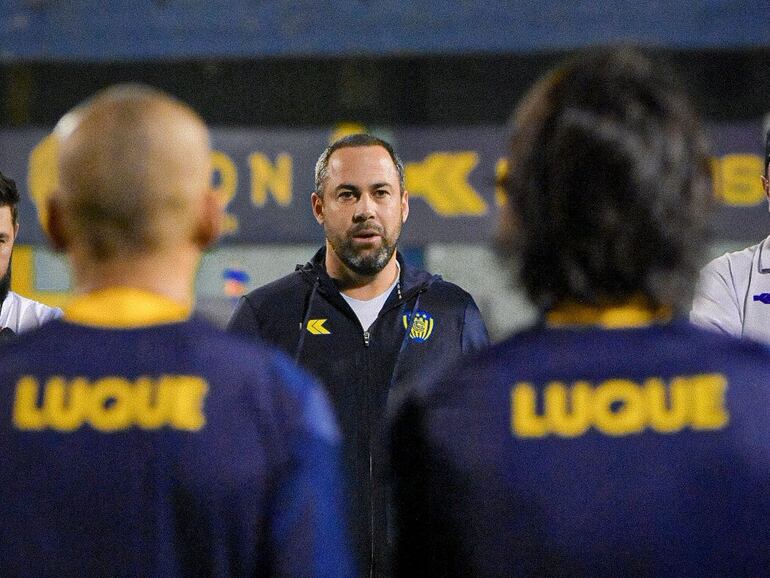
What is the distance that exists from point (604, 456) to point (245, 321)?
241cm

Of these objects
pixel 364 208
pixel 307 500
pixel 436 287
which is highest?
pixel 364 208

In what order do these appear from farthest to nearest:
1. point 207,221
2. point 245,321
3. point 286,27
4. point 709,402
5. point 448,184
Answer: point 286,27
point 448,184
point 245,321
point 207,221
point 709,402

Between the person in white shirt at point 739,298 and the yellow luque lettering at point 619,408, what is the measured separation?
1840mm

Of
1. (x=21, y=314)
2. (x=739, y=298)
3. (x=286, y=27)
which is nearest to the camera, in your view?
(x=739, y=298)

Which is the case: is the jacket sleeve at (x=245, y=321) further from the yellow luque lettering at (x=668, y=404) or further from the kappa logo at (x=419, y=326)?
the yellow luque lettering at (x=668, y=404)

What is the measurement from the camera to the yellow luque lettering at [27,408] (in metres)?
1.36

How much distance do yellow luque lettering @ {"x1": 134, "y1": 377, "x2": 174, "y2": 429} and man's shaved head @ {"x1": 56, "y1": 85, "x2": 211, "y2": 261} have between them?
0.58 ft

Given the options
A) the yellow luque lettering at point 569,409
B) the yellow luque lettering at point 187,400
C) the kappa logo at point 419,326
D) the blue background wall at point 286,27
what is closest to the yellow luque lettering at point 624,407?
the yellow luque lettering at point 569,409

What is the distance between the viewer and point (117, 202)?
1353 millimetres

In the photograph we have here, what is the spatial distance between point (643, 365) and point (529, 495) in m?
0.21

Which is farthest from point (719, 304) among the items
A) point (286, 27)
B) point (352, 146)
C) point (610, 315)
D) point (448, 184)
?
point (286, 27)

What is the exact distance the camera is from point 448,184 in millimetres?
7430

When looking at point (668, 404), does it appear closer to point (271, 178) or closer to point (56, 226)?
point (56, 226)

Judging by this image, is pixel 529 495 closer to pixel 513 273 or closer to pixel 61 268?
pixel 513 273
